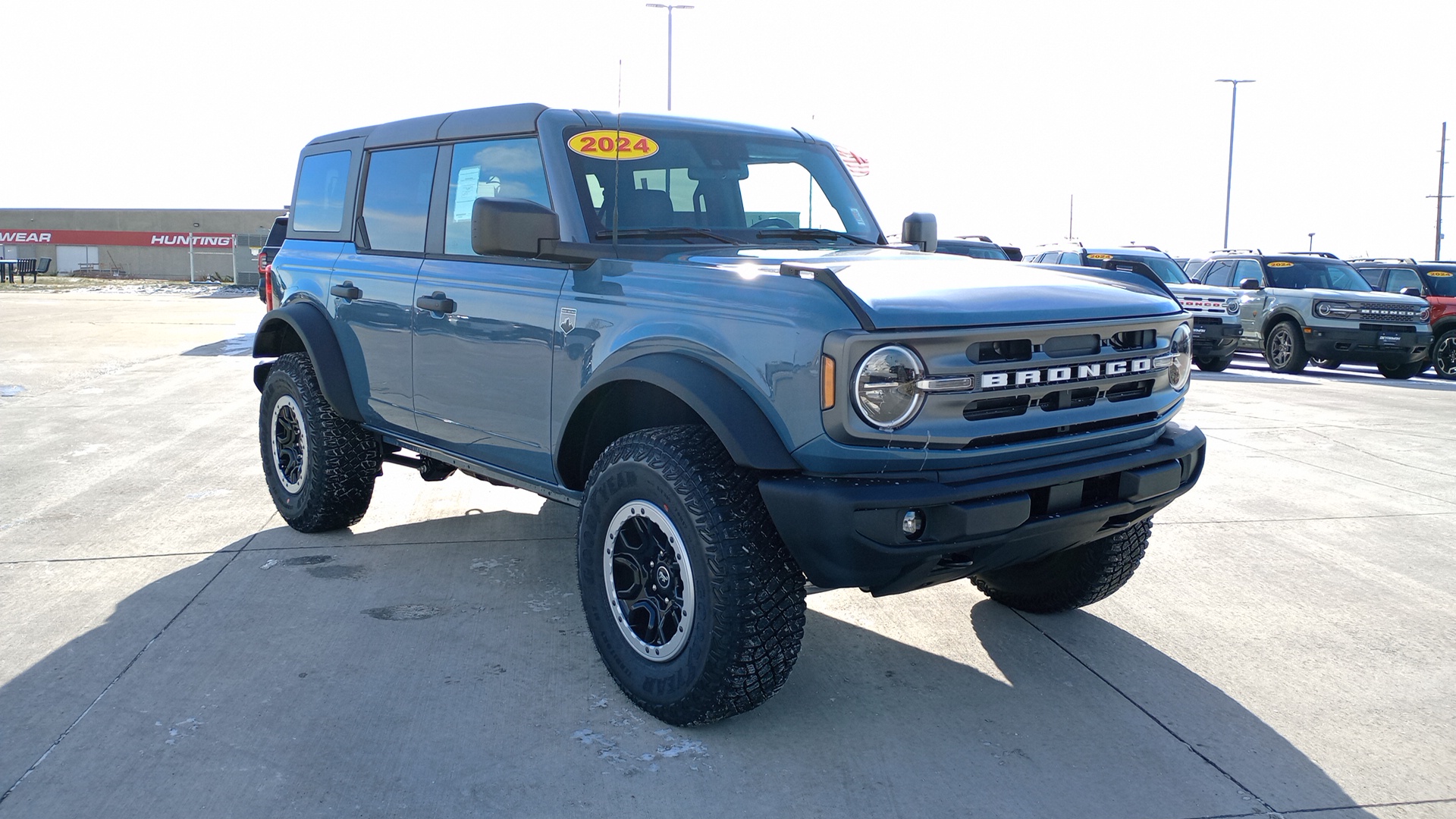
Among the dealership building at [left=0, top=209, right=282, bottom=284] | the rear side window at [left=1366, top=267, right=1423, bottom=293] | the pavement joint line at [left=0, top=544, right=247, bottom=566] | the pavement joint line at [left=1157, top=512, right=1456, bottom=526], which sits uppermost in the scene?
the dealership building at [left=0, top=209, right=282, bottom=284]

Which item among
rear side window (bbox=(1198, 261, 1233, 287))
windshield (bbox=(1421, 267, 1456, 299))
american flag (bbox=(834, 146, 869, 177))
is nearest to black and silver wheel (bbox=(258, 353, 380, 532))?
american flag (bbox=(834, 146, 869, 177))

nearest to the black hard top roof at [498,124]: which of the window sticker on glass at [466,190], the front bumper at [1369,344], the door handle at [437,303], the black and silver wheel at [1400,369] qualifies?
the window sticker on glass at [466,190]

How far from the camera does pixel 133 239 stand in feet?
184

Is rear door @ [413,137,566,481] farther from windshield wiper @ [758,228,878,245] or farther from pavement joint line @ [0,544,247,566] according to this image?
pavement joint line @ [0,544,247,566]

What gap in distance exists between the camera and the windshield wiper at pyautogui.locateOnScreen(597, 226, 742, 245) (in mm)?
4086

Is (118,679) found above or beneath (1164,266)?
A: beneath

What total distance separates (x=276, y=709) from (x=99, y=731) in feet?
1.64

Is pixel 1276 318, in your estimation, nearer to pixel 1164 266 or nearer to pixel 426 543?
pixel 1164 266

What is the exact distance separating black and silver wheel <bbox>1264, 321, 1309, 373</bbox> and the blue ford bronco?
13389mm

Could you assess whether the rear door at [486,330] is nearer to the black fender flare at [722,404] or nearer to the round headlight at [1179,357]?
the black fender flare at [722,404]

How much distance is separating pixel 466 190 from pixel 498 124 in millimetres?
329

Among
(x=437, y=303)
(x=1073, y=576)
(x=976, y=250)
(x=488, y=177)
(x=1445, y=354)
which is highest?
(x=976, y=250)

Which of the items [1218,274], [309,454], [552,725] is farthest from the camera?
[1218,274]

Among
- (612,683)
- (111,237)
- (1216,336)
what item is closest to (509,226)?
(612,683)
